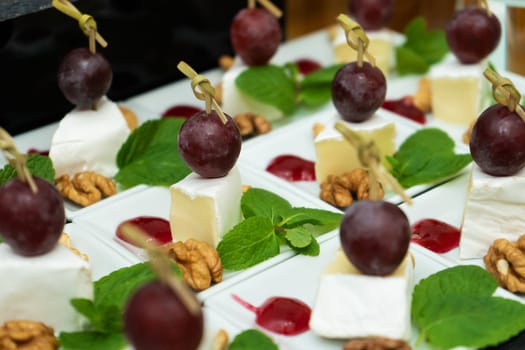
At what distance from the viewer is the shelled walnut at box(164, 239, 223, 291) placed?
174cm

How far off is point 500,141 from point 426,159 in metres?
0.35

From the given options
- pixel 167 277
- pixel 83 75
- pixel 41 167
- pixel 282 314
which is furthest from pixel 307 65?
pixel 167 277

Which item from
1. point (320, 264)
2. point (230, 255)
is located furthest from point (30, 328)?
point (320, 264)

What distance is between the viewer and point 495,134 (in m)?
1.78

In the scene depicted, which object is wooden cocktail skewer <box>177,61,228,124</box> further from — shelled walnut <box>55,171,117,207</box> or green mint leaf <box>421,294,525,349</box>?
green mint leaf <box>421,294,525,349</box>

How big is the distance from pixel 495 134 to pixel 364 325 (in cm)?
46

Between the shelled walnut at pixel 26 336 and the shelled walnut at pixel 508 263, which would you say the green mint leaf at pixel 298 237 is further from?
the shelled walnut at pixel 26 336

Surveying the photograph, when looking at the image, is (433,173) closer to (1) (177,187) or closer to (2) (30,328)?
(1) (177,187)

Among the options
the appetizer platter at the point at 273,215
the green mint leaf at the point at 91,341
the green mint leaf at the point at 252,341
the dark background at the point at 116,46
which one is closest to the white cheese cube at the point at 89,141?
the appetizer platter at the point at 273,215

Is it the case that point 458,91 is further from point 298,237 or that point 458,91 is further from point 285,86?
point 298,237

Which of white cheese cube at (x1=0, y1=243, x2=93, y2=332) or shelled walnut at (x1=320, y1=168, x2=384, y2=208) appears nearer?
white cheese cube at (x1=0, y1=243, x2=93, y2=332)

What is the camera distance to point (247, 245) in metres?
1.81

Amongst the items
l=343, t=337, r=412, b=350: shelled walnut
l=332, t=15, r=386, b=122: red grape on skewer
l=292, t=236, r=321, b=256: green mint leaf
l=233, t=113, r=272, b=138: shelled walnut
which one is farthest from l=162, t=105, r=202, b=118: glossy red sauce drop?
l=343, t=337, r=412, b=350: shelled walnut

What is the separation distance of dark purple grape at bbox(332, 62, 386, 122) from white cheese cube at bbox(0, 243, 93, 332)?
0.71m
